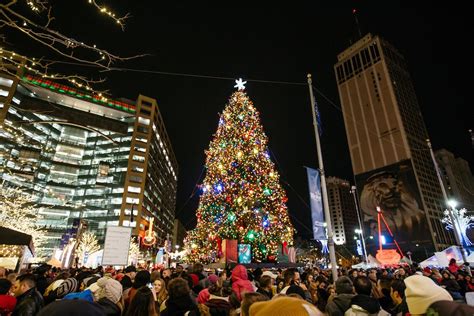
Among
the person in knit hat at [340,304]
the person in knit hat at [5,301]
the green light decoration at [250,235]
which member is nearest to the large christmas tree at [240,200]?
the green light decoration at [250,235]

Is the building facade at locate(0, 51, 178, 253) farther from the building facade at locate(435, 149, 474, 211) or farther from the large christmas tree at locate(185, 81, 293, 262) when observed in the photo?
the building facade at locate(435, 149, 474, 211)

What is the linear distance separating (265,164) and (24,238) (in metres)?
13.7

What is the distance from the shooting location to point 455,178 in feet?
401

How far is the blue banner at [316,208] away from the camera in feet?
35.2

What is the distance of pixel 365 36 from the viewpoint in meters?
125

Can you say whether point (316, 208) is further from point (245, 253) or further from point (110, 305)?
point (110, 305)

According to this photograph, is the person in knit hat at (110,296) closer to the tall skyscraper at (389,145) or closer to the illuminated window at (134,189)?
the illuminated window at (134,189)

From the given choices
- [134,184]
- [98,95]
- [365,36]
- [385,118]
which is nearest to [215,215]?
[98,95]

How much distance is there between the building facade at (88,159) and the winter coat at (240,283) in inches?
2766

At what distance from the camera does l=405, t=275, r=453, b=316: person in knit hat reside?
7.42 ft

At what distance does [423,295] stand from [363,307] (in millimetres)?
1759

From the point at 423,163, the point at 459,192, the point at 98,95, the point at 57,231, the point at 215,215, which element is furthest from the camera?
the point at 459,192

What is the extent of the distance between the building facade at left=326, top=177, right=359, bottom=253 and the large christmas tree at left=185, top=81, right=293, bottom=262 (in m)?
150

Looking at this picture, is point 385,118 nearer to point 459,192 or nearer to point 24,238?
point 459,192
